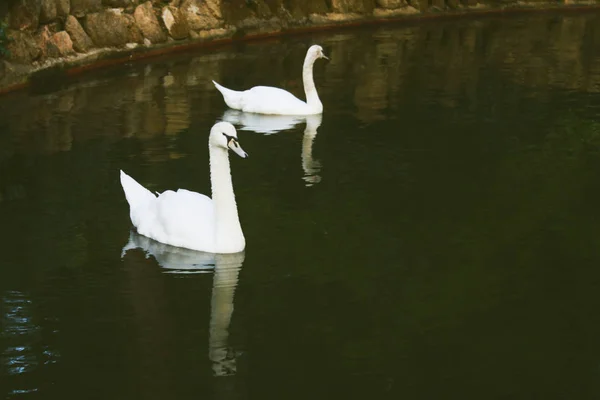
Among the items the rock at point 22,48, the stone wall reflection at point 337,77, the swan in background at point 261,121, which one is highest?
the rock at point 22,48

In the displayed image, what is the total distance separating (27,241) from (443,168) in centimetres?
411

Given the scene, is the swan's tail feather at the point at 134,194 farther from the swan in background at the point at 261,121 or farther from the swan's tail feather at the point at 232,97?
the swan's tail feather at the point at 232,97

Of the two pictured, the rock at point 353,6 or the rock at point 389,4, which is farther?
the rock at point 389,4

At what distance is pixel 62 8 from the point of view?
664 inches

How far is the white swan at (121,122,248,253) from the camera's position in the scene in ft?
28.9

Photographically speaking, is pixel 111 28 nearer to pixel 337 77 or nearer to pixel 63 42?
pixel 63 42

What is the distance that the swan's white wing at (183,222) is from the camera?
898 centimetres

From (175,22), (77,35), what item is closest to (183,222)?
(77,35)

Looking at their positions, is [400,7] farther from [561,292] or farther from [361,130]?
[561,292]

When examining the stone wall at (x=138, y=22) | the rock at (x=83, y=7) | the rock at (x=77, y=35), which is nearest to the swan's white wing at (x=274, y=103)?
the stone wall at (x=138, y=22)

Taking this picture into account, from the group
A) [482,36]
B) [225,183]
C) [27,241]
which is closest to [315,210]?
[225,183]

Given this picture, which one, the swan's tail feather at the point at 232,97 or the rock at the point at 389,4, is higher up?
the rock at the point at 389,4

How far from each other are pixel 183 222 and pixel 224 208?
1.48ft

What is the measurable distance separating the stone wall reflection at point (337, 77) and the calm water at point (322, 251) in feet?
0.25
